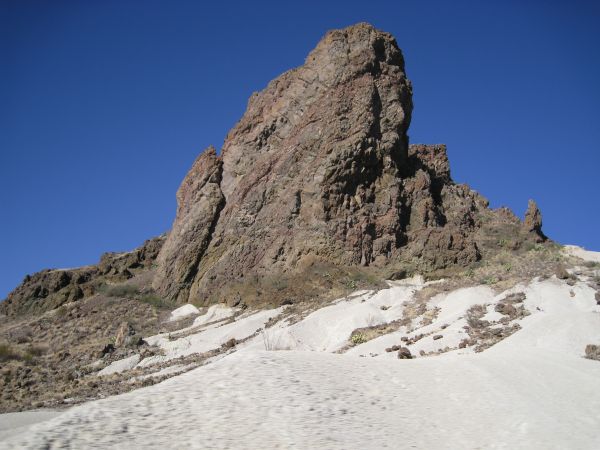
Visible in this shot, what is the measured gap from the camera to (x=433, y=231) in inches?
1078

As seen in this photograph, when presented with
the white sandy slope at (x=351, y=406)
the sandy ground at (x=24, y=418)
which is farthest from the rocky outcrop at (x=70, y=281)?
the white sandy slope at (x=351, y=406)

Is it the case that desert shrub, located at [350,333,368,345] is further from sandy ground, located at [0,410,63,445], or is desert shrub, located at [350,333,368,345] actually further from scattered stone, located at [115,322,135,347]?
scattered stone, located at [115,322,135,347]

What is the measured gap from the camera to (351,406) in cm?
586

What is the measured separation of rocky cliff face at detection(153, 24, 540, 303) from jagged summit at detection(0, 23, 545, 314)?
0.07 meters

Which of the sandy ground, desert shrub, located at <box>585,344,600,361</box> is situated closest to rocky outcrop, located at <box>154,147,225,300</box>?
the sandy ground

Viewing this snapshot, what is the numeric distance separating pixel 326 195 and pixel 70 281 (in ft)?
87.7

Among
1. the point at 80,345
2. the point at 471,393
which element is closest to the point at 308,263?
the point at 80,345

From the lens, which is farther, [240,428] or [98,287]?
[98,287]

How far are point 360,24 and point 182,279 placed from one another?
66.2 ft

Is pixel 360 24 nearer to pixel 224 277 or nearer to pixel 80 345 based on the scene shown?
pixel 224 277

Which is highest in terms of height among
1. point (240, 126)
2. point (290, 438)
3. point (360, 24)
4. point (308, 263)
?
point (360, 24)

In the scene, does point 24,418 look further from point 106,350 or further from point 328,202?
point 328,202

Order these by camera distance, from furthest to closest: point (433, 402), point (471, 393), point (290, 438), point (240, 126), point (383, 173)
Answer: point (240, 126) → point (383, 173) → point (471, 393) → point (433, 402) → point (290, 438)

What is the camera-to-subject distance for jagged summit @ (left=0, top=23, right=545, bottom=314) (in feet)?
88.2
